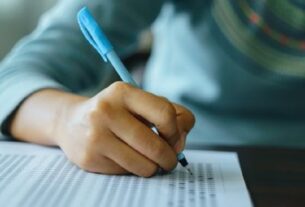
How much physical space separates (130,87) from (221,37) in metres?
0.35

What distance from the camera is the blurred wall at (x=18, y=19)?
1.54 metres

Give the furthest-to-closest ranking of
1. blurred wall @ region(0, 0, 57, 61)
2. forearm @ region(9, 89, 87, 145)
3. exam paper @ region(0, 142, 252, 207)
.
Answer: blurred wall @ region(0, 0, 57, 61) < forearm @ region(9, 89, 87, 145) < exam paper @ region(0, 142, 252, 207)

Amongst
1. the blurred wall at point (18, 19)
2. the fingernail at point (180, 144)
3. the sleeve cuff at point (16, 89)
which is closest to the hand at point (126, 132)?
the fingernail at point (180, 144)

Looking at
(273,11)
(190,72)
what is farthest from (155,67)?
(273,11)

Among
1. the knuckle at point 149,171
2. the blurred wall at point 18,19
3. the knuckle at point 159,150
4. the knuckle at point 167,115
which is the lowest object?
the blurred wall at point 18,19

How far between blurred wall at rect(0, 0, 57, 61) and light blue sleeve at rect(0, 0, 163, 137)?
0.82m

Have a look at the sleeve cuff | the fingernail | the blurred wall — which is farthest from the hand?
the blurred wall

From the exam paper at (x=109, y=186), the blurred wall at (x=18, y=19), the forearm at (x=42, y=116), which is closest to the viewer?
the exam paper at (x=109, y=186)

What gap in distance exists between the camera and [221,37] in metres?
0.78

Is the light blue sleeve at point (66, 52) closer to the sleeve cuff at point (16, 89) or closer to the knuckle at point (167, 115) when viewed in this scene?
the sleeve cuff at point (16, 89)

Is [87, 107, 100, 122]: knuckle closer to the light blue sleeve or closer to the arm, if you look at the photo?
the arm

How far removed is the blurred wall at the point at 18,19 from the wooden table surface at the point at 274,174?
1097 mm

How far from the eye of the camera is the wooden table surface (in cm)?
43

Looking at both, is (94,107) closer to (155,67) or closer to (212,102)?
(212,102)
